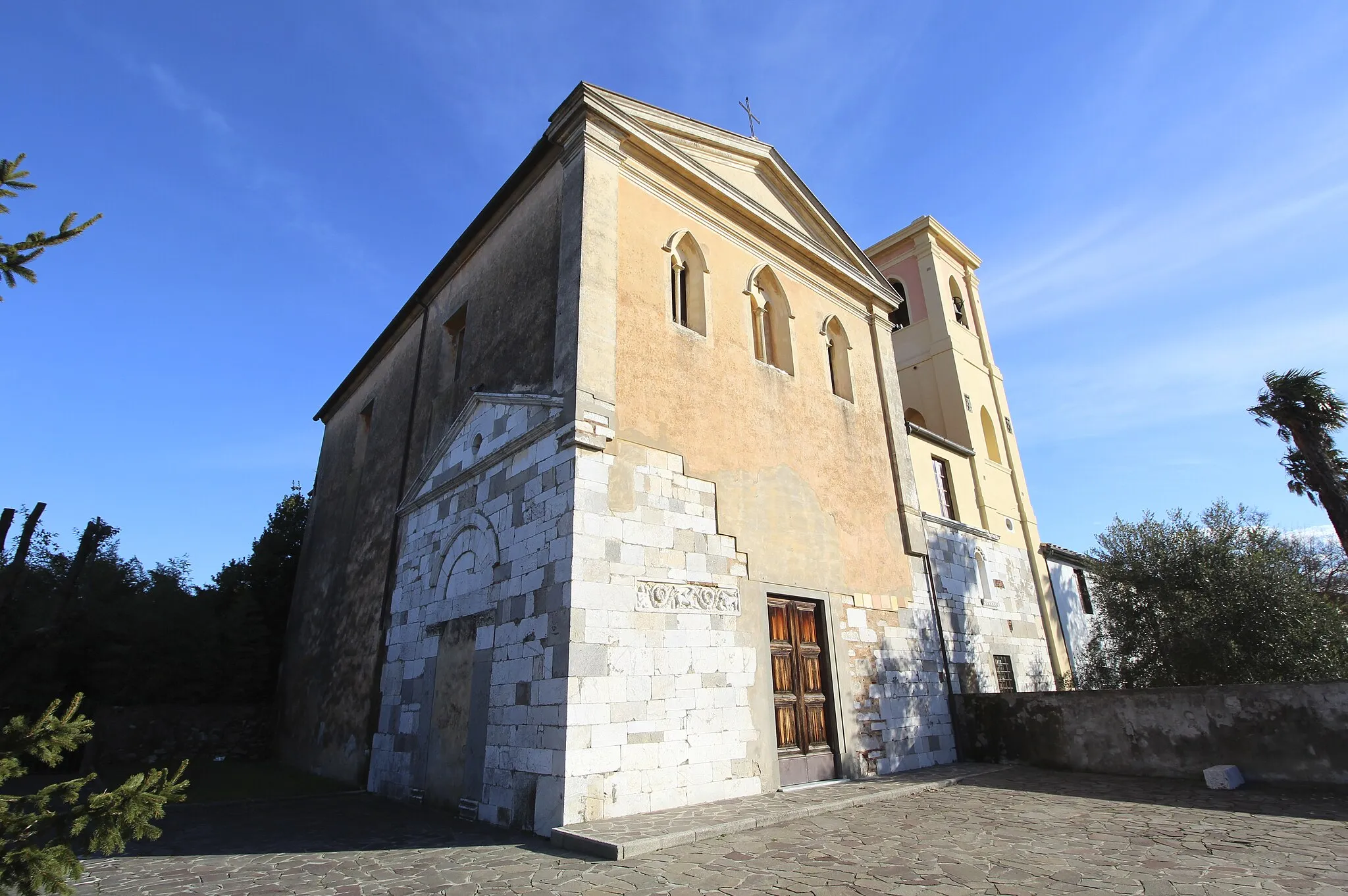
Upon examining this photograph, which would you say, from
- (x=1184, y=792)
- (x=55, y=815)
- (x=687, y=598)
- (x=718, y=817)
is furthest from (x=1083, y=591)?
(x=55, y=815)

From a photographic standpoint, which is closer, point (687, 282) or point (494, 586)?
point (494, 586)

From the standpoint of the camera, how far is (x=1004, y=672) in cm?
1402

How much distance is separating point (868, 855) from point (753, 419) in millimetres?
6093

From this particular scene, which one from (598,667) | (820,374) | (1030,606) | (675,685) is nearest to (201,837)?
(598,667)

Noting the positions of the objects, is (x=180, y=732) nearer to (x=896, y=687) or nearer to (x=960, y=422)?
(x=896, y=687)

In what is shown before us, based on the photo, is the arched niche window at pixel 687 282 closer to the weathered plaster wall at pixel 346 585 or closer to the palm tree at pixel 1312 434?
the weathered plaster wall at pixel 346 585

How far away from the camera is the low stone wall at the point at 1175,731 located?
7.60 m

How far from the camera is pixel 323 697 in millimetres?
13555

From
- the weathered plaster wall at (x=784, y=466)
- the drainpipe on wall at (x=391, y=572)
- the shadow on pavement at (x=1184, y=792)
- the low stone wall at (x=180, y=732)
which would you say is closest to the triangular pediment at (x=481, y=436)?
the drainpipe on wall at (x=391, y=572)

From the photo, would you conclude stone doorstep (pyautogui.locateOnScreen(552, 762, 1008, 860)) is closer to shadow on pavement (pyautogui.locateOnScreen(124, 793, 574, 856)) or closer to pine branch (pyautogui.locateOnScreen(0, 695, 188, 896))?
shadow on pavement (pyautogui.locateOnScreen(124, 793, 574, 856))

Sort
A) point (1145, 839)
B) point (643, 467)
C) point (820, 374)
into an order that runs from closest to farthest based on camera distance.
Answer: point (1145, 839) < point (643, 467) < point (820, 374)

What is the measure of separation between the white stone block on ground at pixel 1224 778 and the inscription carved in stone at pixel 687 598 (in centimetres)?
596

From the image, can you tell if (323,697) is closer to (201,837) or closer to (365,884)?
(201,837)

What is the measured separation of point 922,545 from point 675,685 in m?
6.80
